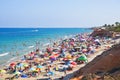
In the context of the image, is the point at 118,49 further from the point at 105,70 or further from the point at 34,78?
the point at 34,78

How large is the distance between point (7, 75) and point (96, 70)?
1182 centimetres

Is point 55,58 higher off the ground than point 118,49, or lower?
lower

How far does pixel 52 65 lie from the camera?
28.8 meters

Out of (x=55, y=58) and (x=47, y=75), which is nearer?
(x=47, y=75)

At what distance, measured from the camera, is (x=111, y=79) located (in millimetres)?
11258

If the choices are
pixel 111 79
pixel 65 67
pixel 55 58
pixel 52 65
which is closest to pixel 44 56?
pixel 55 58

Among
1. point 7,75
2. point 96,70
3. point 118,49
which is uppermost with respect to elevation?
point 118,49

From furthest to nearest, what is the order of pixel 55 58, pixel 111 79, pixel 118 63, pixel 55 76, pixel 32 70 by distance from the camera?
pixel 55 58, pixel 32 70, pixel 55 76, pixel 118 63, pixel 111 79

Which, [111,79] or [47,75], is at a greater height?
[111,79]

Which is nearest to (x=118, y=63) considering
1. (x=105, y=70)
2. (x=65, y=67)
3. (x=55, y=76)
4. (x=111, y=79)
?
(x=105, y=70)

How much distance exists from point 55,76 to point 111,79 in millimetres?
12361

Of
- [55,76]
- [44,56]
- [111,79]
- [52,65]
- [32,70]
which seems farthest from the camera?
[44,56]

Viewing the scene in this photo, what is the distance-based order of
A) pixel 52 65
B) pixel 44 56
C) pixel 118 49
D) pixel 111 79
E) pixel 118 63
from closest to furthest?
pixel 111 79 → pixel 118 63 → pixel 118 49 → pixel 52 65 → pixel 44 56

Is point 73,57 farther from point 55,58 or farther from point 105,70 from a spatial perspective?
point 105,70
